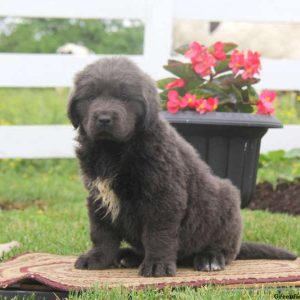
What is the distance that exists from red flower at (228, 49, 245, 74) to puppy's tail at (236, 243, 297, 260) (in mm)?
1571

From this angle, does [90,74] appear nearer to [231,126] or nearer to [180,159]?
[180,159]

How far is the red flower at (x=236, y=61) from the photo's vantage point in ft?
17.8

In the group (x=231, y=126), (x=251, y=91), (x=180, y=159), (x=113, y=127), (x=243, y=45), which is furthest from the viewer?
(x=243, y=45)

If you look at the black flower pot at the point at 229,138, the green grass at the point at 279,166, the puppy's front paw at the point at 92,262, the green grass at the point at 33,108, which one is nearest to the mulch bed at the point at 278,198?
the green grass at the point at 279,166

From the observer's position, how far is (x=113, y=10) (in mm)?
7477

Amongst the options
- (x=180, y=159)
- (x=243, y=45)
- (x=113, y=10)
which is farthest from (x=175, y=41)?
(x=180, y=159)

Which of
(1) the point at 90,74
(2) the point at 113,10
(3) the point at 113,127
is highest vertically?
(2) the point at 113,10

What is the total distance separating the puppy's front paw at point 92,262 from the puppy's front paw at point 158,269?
0.32 m

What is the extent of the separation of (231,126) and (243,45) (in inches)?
403

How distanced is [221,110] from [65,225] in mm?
1571

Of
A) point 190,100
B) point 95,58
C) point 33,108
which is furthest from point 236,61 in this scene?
point 33,108

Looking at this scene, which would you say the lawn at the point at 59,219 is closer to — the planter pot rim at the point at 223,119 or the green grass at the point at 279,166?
the green grass at the point at 279,166

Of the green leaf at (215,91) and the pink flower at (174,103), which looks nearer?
the pink flower at (174,103)

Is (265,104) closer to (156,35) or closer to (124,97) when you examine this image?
(124,97)
